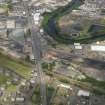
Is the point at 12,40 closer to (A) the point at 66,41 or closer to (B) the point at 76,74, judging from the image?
(A) the point at 66,41

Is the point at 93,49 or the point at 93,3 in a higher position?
the point at 93,3

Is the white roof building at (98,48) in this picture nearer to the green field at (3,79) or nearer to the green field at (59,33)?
the green field at (59,33)

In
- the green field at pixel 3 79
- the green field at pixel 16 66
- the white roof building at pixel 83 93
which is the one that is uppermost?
the green field at pixel 16 66

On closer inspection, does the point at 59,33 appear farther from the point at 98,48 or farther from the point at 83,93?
the point at 83,93

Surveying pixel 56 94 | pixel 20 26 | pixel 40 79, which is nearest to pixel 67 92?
pixel 56 94

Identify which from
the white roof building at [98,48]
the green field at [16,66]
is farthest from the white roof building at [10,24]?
the white roof building at [98,48]

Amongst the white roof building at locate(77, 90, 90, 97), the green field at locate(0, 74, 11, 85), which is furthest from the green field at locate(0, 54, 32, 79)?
the white roof building at locate(77, 90, 90, 97)

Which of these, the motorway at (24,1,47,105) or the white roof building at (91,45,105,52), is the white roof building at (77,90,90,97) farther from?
the white roof building at (91,45,105,52)

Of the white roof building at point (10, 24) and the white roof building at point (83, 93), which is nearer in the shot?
the white roof building at point (83, 93)
